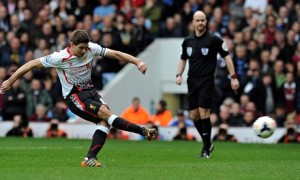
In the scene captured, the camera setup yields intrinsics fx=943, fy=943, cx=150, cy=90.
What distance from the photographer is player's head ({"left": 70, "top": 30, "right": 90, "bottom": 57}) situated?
13.4 m

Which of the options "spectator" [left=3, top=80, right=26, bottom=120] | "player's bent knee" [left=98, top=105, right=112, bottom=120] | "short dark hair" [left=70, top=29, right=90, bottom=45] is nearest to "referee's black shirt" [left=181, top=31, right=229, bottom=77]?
"player's bent knee" [left=98, top=105, right=112, bottom=120]

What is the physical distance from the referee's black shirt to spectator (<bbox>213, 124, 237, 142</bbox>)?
676 cm

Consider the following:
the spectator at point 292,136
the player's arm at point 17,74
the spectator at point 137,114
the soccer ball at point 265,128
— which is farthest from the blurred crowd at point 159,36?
the player's arm at point 17,74

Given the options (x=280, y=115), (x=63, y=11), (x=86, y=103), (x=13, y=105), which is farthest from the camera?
(x=63, y=11)

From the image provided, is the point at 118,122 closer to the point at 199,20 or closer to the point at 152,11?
the point at 199,20

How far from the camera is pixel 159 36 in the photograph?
28.1m

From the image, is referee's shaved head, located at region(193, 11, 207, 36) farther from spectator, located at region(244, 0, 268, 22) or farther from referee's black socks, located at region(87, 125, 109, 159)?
spectator, located at region(244, 0, 268, 22)

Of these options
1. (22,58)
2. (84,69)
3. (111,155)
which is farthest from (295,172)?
(22,58)

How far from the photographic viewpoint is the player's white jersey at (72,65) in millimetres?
13656

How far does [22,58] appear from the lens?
92.0ft

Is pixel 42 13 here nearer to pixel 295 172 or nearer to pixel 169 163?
pixel 169 163

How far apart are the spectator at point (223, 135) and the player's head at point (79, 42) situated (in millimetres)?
10369

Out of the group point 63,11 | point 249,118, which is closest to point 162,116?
point 249,118

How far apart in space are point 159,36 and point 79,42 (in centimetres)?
1482
